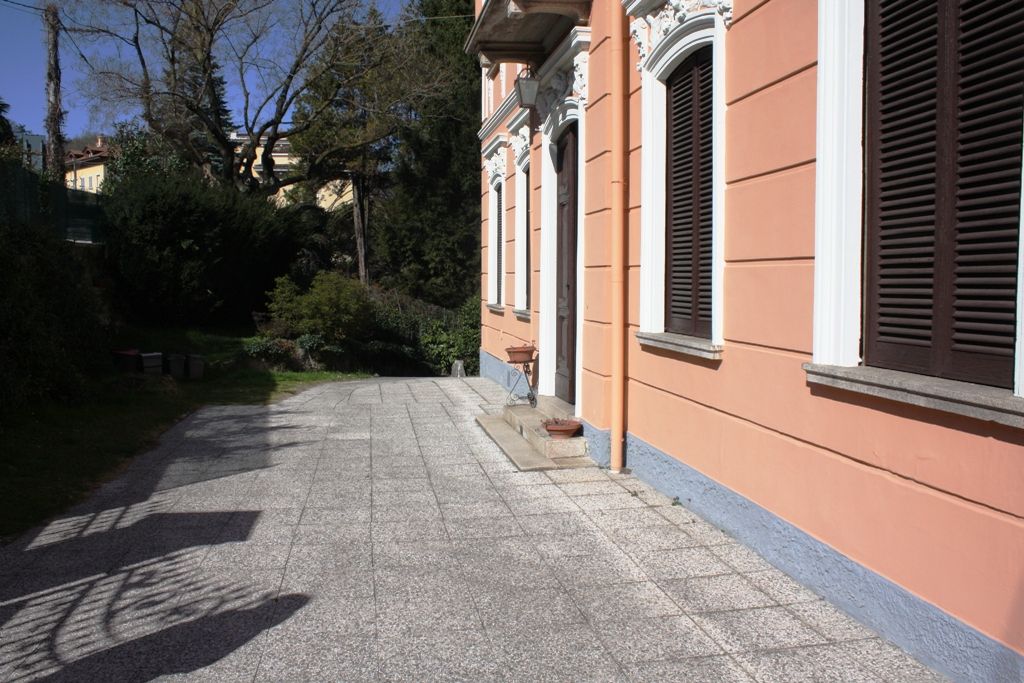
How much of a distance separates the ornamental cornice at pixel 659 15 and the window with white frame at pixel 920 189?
4.28 ft

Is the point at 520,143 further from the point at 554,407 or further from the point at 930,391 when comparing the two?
the point at 930,391

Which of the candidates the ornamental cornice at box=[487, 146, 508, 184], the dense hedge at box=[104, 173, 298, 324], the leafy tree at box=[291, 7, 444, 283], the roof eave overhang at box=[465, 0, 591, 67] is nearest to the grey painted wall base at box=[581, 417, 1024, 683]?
the roof eave overhang at box=[465, 0, 591, 67]

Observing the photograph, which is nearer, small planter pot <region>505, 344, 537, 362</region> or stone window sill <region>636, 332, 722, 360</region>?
stone window sill <region>636, 332, 722, 360</region>

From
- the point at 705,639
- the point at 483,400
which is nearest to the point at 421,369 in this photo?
the point at 483,400

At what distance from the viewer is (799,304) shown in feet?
14.6

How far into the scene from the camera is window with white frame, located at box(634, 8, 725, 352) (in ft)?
17.8

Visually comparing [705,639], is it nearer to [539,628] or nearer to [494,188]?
[539,628]

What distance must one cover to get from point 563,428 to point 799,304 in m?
3.41

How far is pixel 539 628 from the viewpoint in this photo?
4023mm

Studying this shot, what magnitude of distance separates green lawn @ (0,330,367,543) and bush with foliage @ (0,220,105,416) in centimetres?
30

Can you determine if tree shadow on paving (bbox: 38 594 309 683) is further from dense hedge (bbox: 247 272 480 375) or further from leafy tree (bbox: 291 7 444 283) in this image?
leafy tree (bbox: 291 7 444 283)

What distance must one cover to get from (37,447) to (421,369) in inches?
577

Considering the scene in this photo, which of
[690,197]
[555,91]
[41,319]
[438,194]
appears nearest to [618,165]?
[690,197]

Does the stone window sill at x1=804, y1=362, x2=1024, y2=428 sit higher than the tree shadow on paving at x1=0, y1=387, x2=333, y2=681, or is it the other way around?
the stone window sill at x1=804, y1=362, x2=1024, y2=428
